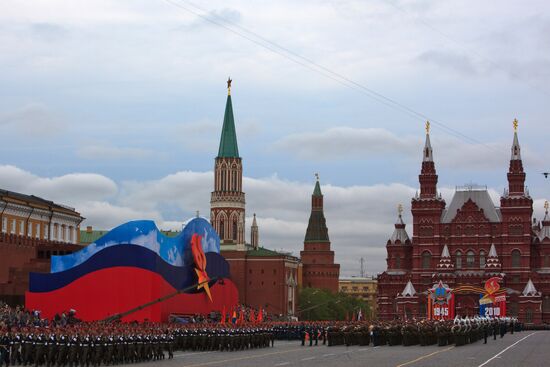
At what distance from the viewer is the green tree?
152m

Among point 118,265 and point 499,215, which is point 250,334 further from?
point 499,215

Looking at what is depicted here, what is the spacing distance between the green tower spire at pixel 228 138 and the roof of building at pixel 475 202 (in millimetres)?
44236

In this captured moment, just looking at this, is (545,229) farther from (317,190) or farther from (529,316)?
(317,190)

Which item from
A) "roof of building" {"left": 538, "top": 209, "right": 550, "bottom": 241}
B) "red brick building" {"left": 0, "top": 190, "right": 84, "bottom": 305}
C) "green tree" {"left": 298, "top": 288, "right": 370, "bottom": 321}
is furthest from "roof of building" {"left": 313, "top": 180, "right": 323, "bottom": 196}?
"red brick building" {"left": 0, "top": 190, "right": 84, "bottom": 305}

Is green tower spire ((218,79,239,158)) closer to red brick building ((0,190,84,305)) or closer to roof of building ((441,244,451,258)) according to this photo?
roof of building ((441,244,451,258))

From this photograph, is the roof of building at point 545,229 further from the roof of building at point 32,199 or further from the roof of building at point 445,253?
the roof of building at point 32,199

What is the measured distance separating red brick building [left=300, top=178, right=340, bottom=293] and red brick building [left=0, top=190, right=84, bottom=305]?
7716 cm

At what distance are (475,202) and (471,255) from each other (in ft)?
23.8

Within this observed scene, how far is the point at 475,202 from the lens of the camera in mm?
129750

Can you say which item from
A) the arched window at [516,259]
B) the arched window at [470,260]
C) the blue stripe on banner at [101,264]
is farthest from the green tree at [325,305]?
the blue stripe on banner at [101,264]

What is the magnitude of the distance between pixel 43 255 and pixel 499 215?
6503 centimetres

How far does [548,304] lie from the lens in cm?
12156

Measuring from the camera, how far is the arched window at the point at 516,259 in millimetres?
124438

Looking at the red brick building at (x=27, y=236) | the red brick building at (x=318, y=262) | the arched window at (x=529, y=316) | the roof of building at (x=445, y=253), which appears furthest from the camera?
the red brick building at (x=318, y=262)
